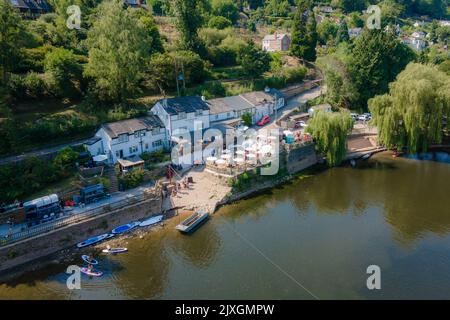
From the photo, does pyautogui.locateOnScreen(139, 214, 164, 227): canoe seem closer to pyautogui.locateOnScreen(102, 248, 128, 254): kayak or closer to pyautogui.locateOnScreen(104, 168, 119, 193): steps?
pyautogui.locateOnScreen(102, 248, 128, 254): kayak

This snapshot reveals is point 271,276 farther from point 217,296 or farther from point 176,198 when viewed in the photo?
point 176,198

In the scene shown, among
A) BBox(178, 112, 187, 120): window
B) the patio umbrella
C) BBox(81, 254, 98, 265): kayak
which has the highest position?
BBox(178, 112, 187, 120): window

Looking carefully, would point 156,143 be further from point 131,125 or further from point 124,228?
point 124,228

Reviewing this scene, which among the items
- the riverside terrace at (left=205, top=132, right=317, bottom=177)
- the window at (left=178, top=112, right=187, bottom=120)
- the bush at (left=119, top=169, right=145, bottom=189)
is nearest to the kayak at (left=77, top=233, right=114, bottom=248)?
the bush at (left=119, top=169, right=145, bottom=189)

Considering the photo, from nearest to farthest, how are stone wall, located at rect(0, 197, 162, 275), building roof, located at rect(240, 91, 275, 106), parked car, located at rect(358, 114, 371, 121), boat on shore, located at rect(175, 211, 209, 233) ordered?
stone wall, located at rect(0, 197, 162, 275) < boat on shore, located at rect(175, 211, 209, 233) < building roof, located at rect(240, 91, 275, 106) < parked car, located at rect(358, 114, 371, 121)

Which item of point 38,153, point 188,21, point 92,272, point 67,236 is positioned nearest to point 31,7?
point 188,21
